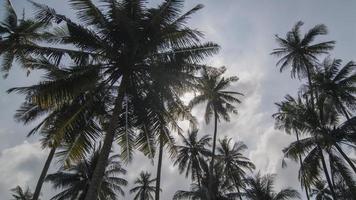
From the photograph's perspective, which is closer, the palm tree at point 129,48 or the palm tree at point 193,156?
the palm tree at point 129,48

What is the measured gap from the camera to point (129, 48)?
12047mm

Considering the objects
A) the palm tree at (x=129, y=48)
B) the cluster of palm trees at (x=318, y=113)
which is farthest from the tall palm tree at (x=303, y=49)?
the palm tree at (x=129, y=48)

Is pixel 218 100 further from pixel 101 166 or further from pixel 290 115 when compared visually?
pixel 101 166

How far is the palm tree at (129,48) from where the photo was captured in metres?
11.8

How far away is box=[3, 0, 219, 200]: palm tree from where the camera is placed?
1182cm

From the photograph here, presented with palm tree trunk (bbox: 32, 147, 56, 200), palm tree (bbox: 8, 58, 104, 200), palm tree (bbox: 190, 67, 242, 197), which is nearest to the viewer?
palm tree (bbox: 8, 58, 104, 200)

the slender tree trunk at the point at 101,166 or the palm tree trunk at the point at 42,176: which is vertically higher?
the palm tree trunk at the point at 42,176

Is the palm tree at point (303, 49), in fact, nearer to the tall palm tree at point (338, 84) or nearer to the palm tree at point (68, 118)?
the tall palm tree at point (338, 84)

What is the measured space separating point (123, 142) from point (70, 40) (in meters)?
4.36

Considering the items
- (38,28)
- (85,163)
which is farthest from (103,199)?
(38,28)

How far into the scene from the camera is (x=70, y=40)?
12094mm

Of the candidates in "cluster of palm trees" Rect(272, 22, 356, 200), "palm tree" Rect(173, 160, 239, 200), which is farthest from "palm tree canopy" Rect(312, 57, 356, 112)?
"palm tree" Rect(173, 160, 239, 200)

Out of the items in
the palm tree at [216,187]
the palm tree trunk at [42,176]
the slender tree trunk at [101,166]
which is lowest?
the slender tree trunk at [101,166]

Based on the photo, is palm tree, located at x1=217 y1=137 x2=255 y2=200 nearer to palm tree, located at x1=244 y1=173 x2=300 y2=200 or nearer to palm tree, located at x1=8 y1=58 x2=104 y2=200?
palm tree, located at x1=244 y1=173 x2=300 y2=200
